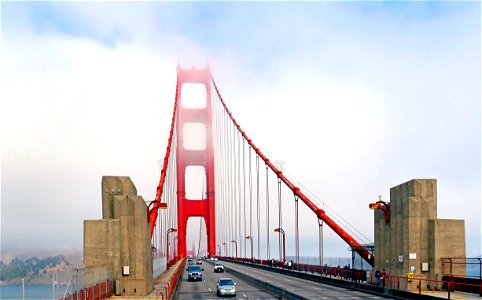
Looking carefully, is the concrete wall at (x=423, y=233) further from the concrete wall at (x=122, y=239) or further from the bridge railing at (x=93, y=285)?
the bridge railing at (x=93, y=285)

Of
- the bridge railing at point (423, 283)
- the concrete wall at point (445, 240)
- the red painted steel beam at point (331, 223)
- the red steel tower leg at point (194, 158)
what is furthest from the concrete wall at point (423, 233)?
the red steel tower leg at point (194, 158)

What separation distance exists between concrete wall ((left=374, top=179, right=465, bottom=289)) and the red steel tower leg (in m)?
100

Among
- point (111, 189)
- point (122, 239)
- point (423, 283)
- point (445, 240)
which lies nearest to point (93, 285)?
point (122, 239)

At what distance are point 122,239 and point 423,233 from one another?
736 inches

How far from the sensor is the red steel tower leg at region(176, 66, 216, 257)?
14138cm

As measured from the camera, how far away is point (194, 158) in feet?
481

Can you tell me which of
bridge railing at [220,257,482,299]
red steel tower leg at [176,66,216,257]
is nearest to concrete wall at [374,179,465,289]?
bridge railing at [220,257,482,299]

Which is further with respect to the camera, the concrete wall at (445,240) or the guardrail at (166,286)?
the concrete wall at (445,240)

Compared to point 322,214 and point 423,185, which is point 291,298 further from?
point 322,214

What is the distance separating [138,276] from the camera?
38250 mm

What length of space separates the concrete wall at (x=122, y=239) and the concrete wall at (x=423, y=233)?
16203 mm

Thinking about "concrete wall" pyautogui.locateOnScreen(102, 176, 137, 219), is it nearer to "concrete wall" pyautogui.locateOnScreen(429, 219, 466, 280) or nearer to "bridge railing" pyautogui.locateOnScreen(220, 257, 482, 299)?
"bridge railing" pyautogui.locateOnScreen(220, 257, 482, 299)

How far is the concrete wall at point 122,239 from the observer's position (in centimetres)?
3703

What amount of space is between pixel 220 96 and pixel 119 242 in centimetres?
9187
